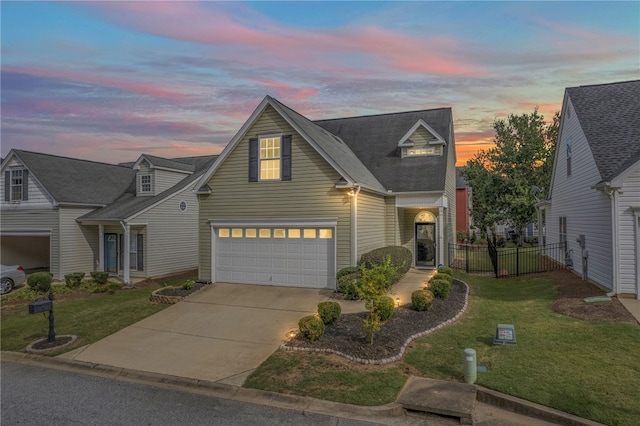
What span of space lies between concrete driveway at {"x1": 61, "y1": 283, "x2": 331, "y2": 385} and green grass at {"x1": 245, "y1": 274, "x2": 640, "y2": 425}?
2.72ft

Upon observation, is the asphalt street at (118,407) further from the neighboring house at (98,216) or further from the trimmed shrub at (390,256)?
the neighboring house at (98,216)

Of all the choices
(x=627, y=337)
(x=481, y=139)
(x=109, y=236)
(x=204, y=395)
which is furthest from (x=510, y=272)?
(x=481, y=139)

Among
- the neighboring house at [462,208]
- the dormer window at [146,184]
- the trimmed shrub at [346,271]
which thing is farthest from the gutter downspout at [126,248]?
the neighboring house at [462,208]

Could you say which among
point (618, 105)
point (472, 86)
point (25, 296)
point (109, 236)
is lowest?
point (25, 296)

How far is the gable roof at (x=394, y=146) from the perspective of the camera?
18.4 meters

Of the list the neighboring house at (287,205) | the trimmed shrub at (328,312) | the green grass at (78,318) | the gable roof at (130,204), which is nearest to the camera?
the trimmed shrub at (328,312)

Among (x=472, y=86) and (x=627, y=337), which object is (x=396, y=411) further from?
(x=472, y=86)

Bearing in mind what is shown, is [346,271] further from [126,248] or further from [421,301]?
[126,248]

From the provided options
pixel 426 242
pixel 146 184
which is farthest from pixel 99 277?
pixel 426 242

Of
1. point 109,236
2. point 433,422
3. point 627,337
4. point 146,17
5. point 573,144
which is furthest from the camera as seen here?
point 109,236

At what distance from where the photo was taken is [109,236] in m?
21.7

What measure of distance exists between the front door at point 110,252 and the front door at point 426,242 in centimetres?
1677

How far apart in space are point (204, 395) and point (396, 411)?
347 centimetres

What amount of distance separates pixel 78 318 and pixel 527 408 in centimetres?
1290
